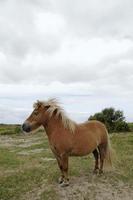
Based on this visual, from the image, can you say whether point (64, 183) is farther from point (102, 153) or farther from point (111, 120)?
point (111, 120)

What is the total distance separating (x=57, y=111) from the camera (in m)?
7.50

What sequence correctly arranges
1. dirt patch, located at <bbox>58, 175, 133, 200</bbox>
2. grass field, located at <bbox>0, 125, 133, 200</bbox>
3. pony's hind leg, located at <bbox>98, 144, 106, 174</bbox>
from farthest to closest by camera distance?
pony's hind leg, located at <bbox>98, 144, 106, 174</bbox>, grass field, located at <bbox>0, 125, 133, 200</bbox>, dirt patch, located at <bbox>58, 175, 133, 200</bbox>

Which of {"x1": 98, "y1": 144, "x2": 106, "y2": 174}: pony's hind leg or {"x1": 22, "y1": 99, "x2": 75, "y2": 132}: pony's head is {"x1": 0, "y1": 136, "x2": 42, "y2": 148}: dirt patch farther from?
{"x1": 22, "y1": 99, "x2": 75, "y2": 132}: pony's head

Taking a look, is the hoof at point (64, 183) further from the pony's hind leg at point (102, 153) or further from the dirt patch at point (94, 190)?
the pony's hind leg at point (102, 153)

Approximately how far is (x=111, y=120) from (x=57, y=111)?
19639 mm

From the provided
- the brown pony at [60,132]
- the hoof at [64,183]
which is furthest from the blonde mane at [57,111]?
the hoof at [64,183]

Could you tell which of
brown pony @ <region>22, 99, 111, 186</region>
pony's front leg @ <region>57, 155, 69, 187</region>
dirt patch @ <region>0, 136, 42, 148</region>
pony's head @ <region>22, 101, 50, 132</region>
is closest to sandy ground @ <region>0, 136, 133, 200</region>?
pony's front leg @ <region>57, 155, 69, 187</region>

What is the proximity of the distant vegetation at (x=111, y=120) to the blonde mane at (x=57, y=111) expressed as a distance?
61.0ft

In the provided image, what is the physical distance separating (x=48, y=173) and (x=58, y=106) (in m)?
2.36

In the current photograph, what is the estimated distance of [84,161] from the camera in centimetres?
1112

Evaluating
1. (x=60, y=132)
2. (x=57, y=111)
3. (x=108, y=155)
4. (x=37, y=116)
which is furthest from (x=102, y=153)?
(x=37, y=116)

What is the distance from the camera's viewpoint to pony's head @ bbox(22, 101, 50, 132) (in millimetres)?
7344

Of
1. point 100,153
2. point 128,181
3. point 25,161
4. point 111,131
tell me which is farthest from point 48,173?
point 111,131

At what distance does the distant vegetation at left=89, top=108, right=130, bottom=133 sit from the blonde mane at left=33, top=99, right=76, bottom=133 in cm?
1860
